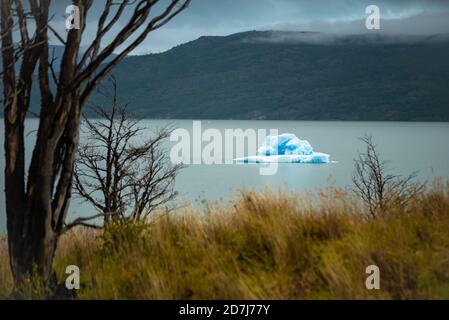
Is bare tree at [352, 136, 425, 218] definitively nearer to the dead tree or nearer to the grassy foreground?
the grassy foreground

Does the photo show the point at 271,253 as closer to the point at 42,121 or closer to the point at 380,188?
the point at 42,121

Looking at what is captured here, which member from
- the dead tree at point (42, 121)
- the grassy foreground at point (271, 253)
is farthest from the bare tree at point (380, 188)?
the dead tree at point (42, 121)

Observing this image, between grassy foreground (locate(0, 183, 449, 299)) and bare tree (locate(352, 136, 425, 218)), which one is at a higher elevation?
bare tree (locate(352, 136, 425, 218))

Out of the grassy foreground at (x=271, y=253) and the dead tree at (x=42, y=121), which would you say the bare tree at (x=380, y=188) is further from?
the dead tree at (x=42, y=121)

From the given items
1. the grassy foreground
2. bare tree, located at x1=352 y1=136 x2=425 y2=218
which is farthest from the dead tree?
bare tree, located at x1=352 y1=136 x2=425 y2=218

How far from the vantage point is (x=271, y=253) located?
612 cm

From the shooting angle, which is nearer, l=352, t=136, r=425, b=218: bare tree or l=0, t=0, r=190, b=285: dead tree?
l=0, t=0, r=190, b=285: dead tree

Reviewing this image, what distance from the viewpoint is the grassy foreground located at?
5.25 metres

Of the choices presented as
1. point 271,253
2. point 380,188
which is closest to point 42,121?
point 271,253

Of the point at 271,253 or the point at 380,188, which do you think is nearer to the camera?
the point at 271,253

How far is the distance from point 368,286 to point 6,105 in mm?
4015

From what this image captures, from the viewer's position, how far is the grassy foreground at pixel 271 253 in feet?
17.2

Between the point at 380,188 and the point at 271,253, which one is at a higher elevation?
the point at 380,188
